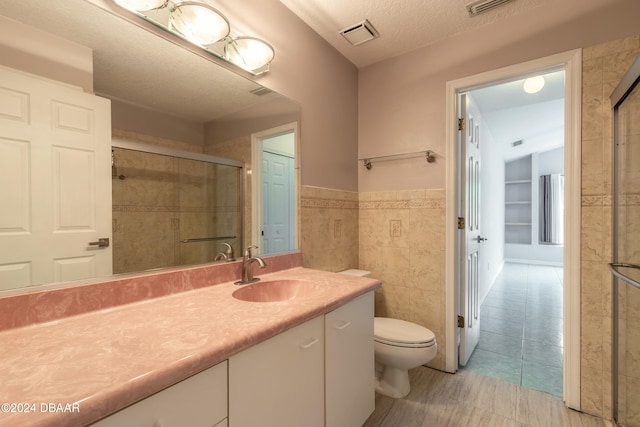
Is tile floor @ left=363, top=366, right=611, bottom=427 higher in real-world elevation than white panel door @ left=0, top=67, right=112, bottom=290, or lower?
lower

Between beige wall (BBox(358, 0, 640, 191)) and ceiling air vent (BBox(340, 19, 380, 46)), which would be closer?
beige wall (BBox(358, 0, 640, 191))

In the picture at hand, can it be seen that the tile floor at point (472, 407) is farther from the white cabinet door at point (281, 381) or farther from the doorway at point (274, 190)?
the doorway at point (274, 190)

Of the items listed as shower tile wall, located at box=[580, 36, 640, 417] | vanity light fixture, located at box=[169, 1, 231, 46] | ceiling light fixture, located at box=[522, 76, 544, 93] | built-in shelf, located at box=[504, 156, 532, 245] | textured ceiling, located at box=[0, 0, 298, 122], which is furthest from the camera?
built-in shelf, located at box=[504, 156, 532, 245]

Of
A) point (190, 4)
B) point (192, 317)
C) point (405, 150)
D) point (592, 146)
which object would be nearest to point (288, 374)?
point (192, 317)

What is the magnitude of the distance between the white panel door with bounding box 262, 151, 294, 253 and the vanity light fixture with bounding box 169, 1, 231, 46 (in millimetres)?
606

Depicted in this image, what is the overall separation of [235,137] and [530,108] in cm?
369

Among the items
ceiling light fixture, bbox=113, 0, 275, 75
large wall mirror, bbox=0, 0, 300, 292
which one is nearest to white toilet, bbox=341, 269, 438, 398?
large wall mirror, bbox=0, 0, 300, 292

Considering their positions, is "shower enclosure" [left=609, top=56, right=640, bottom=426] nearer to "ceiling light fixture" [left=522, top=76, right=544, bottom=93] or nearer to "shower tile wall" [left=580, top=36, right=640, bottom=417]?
"shower tile wall" [left=580, top=36, right=640, bottom=417]

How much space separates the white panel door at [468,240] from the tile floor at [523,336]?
0.60ft

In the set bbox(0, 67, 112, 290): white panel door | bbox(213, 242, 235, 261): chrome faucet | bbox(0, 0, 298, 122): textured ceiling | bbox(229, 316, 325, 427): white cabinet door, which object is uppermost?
bbox(0, 0, 298, 122): textured ceiling

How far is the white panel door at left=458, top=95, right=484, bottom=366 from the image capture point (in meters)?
2.05

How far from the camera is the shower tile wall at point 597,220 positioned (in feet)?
5.01

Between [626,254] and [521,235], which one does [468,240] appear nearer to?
[626,254]

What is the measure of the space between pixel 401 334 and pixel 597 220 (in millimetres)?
1279
